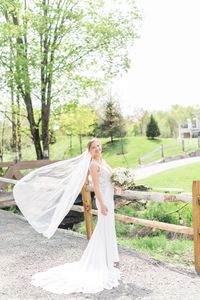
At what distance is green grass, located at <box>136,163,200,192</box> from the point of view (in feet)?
55.7

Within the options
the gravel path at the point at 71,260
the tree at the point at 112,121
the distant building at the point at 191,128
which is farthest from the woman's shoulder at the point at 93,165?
the distant building at the point at 191,128

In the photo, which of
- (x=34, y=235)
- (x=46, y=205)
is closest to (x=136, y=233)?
(x=34, y=235)

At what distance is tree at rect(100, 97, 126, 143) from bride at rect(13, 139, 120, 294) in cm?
3412

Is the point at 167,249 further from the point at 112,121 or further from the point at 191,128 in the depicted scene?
the point at 191,128

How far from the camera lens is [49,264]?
6344 millimetres

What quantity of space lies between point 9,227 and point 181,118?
234ft

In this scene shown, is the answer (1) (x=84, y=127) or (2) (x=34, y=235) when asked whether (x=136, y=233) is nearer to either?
(2) (x=34, y=235)

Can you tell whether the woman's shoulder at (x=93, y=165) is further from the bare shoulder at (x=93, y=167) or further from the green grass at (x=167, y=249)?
the green grass at (x=167, y=249)

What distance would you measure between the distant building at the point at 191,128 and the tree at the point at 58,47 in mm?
34031

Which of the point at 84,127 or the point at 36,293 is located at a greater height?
the point at 84,127

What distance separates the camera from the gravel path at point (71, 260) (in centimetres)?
501

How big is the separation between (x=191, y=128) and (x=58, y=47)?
119ft

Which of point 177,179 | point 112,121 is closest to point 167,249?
point 177,179

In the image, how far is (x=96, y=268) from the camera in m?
5.73
